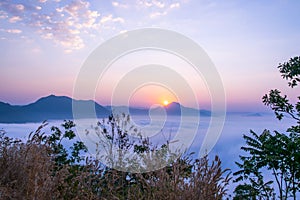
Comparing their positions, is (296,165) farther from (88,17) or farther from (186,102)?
(88,17)

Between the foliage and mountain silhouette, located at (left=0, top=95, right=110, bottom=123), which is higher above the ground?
mountain silhouette, located at (left=0, top=95, right=110, bottom=123)

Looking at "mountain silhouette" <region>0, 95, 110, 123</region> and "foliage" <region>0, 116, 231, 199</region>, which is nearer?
"foliage" <region>0, 116, 231, 199</region>

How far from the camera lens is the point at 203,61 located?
5.39 meters

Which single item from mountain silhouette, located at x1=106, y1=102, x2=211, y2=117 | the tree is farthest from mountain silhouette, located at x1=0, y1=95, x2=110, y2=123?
the tree

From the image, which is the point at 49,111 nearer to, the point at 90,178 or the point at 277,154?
the point at 90,178

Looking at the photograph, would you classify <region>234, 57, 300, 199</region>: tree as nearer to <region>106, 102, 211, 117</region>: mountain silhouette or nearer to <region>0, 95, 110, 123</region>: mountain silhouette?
<region>106, 102, 211, 117</region>: mountain silhouette

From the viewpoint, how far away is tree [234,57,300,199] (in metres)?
7.49

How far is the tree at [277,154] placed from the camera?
749cm

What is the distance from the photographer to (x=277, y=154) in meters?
8.20

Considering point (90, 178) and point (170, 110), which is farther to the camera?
point (170, 110)

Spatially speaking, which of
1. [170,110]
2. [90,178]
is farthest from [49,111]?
[90,178]

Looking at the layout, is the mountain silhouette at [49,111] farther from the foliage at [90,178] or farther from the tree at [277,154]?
the tree at [277,154]

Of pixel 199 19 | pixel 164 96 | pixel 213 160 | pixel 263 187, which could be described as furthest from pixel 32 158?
pixel 263 187

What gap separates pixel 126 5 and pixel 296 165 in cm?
588
